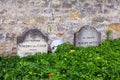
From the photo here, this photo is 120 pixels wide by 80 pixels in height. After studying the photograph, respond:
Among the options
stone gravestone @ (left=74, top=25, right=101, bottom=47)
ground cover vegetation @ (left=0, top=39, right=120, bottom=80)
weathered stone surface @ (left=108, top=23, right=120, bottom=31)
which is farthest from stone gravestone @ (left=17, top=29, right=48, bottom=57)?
weathered stone surface @ (left=108, top=23, right=120, bottom=31)

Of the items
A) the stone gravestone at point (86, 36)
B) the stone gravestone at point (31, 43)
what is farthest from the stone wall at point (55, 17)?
the stone gravestone at point (31, 43)

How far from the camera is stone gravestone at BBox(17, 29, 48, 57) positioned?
23.8ft

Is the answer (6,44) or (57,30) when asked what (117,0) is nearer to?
(57,30)

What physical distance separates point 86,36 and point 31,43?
4.71 feet

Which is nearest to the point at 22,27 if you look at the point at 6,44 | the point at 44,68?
the point at 6,44

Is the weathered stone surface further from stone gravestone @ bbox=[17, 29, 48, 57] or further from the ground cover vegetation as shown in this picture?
stone gravestone @ bbox=[17, 29, 48, 57]

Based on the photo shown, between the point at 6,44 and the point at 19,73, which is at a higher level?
the point at 6,44

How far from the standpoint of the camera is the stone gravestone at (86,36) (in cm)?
783

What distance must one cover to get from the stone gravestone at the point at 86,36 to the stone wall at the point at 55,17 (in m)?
0.21


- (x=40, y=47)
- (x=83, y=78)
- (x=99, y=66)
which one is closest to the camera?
(x=83, y=78)

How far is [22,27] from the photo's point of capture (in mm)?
7625

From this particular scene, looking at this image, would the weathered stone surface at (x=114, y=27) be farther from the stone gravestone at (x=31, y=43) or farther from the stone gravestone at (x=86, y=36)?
the stone gravestone at (x=31, y=43)

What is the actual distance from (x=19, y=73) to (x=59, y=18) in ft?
9.29

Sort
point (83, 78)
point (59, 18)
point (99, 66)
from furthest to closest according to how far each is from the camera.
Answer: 1. point (59, 18)
2. point (99, 66)
3. point (83, 78)
